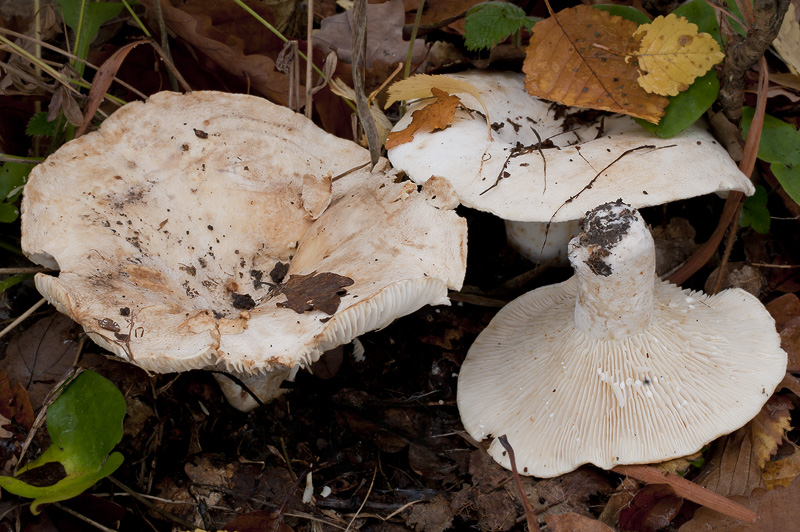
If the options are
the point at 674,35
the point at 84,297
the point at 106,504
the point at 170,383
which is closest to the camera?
the point at 84,297

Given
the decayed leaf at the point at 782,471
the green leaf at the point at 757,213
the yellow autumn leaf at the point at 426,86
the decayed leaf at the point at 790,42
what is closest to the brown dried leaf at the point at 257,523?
the yellow autumn leaf at the point at 426,86

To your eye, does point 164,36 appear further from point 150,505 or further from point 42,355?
point 150,505

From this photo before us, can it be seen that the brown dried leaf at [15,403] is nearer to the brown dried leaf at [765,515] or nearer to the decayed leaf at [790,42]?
the brown dried leaf at [765,515]

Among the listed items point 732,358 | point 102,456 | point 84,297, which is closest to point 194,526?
point 102,456

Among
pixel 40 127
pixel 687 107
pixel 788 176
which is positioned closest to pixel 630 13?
pixel 687 107

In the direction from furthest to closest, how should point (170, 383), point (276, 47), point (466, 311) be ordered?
point (276, 47) < point (466, 311) < point (170, 383)

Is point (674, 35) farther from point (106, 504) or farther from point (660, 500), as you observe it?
point (106, 504)
